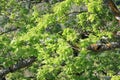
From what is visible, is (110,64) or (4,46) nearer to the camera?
(110,64)

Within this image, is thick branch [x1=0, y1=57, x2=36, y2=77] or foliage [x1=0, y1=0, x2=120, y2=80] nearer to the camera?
foliage [x1=0, y1=0, x2=120, y2=80]

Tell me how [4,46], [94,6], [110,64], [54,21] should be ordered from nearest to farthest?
1. [94,6]
2. [54,21]
3. [110,64]
4. [4,46]

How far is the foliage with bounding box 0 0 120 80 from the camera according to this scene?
18812 mm

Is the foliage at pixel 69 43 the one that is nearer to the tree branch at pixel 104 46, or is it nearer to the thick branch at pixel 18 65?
the tree branch at pixel 104 46

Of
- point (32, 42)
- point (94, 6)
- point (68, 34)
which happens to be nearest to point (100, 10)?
point (94, 6)

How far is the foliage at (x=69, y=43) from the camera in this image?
18812 mm

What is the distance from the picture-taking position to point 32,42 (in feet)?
65.7

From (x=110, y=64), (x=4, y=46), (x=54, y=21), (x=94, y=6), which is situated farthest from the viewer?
(x=4, y=46)

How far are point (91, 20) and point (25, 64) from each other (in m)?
6.88

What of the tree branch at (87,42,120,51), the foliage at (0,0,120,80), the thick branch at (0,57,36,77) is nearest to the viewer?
the tree branch at (87,42,120,51)

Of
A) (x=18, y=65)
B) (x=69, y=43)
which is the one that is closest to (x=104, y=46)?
(x=69, y=43)

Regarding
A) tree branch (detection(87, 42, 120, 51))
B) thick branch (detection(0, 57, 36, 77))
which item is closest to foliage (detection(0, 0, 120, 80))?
tree branch (detection(87, 42, 120, 51))

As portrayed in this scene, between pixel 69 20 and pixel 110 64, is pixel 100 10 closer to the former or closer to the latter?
pixel 69 20

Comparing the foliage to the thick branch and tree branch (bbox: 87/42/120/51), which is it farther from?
the thick branch
